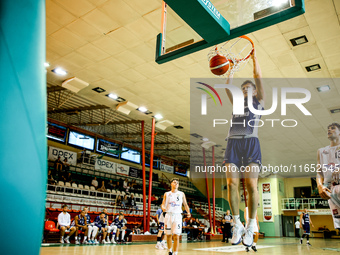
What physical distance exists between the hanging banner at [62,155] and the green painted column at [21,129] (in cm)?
1781

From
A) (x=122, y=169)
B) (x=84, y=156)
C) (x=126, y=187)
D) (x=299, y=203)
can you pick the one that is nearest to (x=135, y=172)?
(x=122, y=169)

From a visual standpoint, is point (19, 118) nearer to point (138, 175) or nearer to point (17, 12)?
point (17, 12)

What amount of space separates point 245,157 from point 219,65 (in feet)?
3.93

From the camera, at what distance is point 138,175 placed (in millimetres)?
23906

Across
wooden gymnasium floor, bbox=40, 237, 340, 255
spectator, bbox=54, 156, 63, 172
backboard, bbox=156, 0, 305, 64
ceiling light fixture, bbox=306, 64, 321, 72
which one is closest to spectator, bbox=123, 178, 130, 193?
spectator, bbox=54, 156, 63, 172

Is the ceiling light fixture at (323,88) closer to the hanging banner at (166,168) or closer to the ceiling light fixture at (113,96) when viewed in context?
the ceiling light fixture at (113,96)

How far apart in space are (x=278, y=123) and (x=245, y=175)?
11776 mm

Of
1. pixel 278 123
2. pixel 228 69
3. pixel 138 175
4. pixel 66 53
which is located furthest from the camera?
pixel 138 175

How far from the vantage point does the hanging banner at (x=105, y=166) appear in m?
20.7

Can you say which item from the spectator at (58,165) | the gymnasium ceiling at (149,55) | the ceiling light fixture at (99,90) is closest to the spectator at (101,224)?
the ceiling light fixture at (99,90)

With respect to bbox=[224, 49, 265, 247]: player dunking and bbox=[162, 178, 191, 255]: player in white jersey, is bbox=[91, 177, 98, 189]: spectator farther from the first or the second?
bbox=[224, 49, 265, 247]: player dunking

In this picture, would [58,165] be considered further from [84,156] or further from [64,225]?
[64,225]

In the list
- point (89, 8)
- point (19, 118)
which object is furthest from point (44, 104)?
point (89, 8)

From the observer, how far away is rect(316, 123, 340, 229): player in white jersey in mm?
3992
